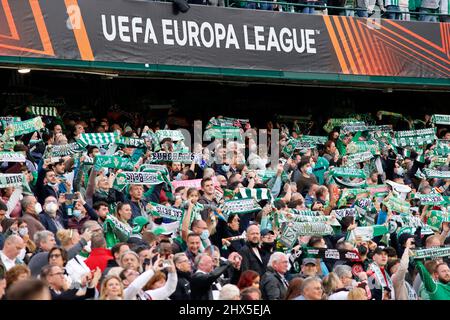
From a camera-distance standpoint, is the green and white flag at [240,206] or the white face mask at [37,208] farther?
the green and white flag at [240,206]

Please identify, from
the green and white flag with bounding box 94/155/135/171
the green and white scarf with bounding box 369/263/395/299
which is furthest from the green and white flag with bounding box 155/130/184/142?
the green and white scarf with bounding box 369/263/395/299

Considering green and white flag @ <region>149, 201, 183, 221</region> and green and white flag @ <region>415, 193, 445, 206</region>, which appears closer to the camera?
green and white flag @ <region>149, 201, 183, 221</region>

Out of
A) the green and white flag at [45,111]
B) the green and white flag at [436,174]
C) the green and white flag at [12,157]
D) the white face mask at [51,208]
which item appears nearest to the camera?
the white face mask at [51,208]

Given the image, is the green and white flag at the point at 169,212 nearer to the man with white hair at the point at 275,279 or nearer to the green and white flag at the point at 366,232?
the man with white hair at the point at 275,279

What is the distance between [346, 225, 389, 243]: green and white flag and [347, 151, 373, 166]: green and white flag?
11.2 feet

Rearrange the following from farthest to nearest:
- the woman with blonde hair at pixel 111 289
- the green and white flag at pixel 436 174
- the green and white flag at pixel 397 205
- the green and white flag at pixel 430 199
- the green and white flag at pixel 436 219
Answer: the green and white flag at pixel 436 174 → the green and white flag at pixel 430 199 → the green and white flag at pixel 436 219 → the green and white flag at pixel 397 205 → the woman with blonde hair at pixel 111 289

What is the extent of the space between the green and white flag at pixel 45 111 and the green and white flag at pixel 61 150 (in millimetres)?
3347

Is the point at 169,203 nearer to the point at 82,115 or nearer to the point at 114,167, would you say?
the point at 114,167

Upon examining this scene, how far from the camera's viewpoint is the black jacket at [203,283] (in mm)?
12148

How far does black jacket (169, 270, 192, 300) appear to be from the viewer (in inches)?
478

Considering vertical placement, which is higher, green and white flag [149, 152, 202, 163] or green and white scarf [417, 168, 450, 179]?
green and white flag [149, 152, 202, 163]

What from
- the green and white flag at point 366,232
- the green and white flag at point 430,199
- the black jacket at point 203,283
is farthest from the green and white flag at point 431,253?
the black jacket at point 203,283

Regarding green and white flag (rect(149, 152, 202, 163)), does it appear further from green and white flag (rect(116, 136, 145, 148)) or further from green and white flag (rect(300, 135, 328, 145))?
green and white flag (rect(300, 135, 328, 145))
